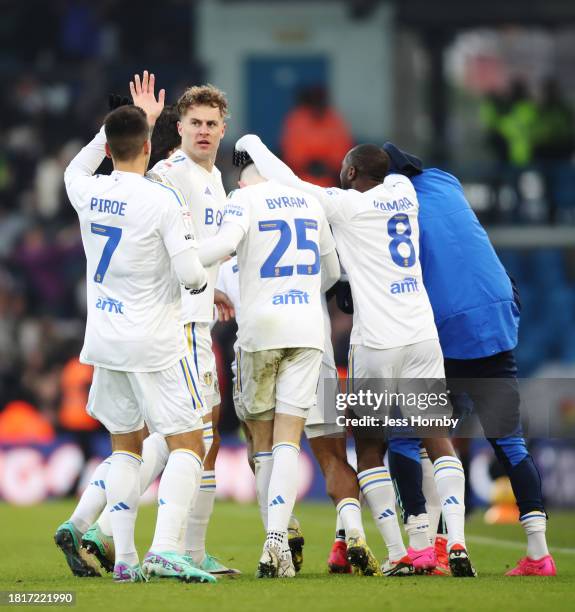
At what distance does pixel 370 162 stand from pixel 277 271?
2.96 ft

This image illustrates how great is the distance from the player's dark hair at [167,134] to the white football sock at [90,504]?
188 centimetres

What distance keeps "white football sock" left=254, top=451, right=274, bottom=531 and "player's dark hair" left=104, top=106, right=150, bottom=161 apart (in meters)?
1.75

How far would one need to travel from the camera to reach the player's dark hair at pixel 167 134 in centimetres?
850

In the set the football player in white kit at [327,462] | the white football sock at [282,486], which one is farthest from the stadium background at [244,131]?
the white football sock at [282,486]

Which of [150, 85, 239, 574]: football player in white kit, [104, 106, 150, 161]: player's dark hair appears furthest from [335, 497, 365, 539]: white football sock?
[104, 106, 150, 161]: player's dark hair

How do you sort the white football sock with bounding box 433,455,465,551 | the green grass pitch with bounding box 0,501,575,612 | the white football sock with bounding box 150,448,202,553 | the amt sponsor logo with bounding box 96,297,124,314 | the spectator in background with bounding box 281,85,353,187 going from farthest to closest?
the spectator in background with bounding box 281,85,353,187
the white football sock with bounding box 433,455,465,551
the amt sponsor logo with bounding box 96,297,124,314
the white football sock with bounding box 150,448,202,553
the green grass pitch with bounding box 0,501,575,612

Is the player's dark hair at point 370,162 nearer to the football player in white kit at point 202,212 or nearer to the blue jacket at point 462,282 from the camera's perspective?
the blue jacket at point 462,282

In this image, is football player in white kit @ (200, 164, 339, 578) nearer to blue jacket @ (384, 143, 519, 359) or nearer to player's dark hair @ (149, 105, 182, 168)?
blue jacket @ (384, 143, 519, 359)

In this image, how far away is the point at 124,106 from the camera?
7188mm

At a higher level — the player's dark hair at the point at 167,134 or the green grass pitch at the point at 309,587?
the player's dark hair at the point at 167,134

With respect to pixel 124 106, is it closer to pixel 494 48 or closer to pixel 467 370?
pixel 467 370

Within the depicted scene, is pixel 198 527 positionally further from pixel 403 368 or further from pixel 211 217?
pixel 211 217

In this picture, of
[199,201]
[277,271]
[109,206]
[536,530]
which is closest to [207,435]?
[277,271]

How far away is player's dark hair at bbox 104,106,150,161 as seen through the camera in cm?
708
